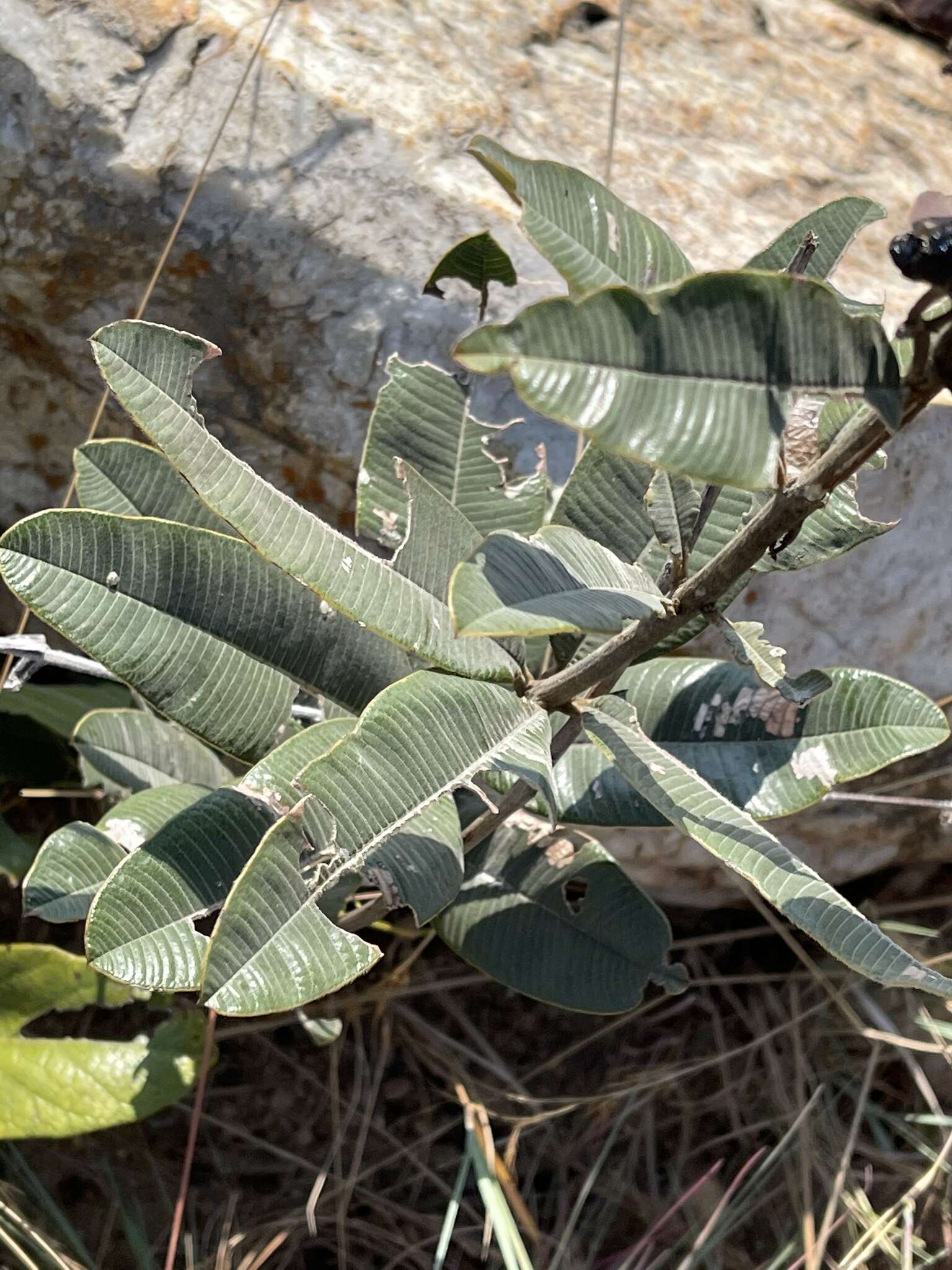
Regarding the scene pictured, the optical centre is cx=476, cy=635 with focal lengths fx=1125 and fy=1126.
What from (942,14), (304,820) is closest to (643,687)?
(304,820)

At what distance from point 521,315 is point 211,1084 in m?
1.15

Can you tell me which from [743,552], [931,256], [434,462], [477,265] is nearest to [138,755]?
[434,462]

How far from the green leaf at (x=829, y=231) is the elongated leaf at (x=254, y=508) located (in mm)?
347

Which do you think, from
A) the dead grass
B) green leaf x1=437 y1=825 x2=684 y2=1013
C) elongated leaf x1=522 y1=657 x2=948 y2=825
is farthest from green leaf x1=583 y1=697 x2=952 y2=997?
the dead grass

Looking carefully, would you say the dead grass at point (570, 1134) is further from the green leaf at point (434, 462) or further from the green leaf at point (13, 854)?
the green leaf at point (434, 462)

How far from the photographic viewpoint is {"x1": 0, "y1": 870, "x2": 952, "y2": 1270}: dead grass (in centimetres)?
125

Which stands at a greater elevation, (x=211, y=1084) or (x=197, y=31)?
(x=197, y=31)

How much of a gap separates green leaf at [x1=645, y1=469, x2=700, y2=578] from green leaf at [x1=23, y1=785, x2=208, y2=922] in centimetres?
45

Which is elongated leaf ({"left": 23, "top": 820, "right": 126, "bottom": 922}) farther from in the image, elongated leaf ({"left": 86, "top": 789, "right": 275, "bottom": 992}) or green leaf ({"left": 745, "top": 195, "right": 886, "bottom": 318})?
green leaf ({"left": 745, "top": 195, "right": 886, "bottom": 318})

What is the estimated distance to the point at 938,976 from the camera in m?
0.62

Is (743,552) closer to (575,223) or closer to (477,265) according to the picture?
(575,223)

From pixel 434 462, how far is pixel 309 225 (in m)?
0.32

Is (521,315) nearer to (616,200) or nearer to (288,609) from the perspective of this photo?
(616,200)

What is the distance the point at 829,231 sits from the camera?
2.63ft
